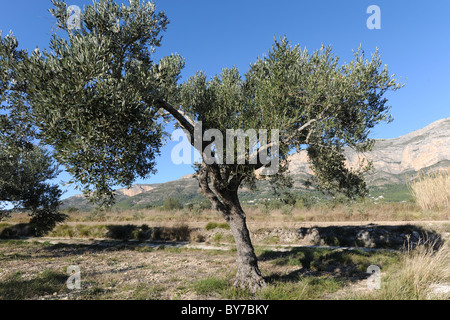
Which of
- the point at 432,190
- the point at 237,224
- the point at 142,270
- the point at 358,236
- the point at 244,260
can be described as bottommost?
the point at 142,270

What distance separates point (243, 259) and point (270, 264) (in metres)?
5.87

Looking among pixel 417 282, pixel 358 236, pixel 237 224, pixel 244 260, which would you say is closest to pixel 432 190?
pixel 358 236

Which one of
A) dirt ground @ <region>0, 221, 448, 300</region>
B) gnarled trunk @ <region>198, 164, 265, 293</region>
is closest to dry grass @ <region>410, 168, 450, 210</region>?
dirt ground @ <region>0, 221, 448, 300</region>

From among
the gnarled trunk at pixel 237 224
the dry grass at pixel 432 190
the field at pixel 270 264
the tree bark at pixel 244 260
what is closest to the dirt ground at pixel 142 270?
the field at pixel 270 264

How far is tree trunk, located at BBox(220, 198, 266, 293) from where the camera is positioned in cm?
1153

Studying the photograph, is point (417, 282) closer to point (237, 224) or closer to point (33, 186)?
point (237, 224)

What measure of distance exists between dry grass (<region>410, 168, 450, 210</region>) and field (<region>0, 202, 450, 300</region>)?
1.36 m

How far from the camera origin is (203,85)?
51.2ft

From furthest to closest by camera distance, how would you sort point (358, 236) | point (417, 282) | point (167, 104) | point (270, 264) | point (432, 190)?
point (432, 190), point (358, 236), point (270, 264), point (167, 104), point (417, 282)

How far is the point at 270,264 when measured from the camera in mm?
16922

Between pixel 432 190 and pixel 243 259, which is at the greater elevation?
pixel 432 190

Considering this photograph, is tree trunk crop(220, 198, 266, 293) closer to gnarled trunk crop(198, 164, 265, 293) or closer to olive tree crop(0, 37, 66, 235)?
gnarled trunk crop(198, 164, 265, 293)
